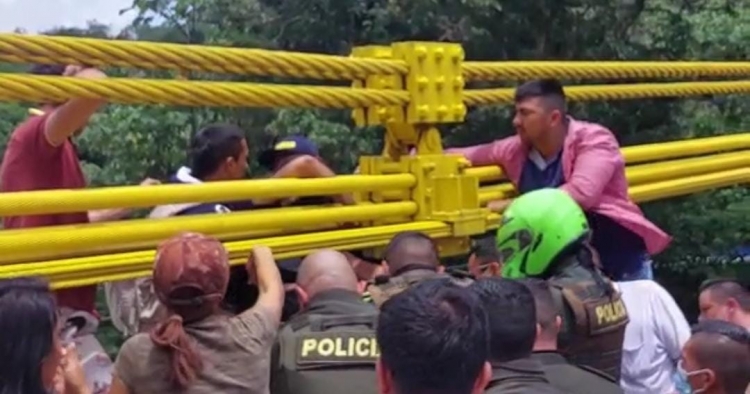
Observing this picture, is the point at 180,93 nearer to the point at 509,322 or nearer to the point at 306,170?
the point at 306,170

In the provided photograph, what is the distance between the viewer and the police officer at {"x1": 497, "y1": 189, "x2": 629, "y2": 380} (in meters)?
3.11

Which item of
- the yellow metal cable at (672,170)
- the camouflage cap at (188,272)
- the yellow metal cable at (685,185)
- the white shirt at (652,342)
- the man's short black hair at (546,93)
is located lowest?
the white shirt at (652,342)

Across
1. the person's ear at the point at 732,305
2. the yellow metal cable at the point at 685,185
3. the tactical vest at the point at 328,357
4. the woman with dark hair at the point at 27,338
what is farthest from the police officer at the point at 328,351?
the yellow metal cable at the point at 685,185

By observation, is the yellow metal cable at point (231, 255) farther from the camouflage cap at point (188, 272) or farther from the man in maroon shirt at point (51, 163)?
the man in maroon shirt at point (51, 163)

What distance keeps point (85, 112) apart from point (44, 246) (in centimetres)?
50

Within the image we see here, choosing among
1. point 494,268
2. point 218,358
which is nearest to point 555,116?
point 494,268

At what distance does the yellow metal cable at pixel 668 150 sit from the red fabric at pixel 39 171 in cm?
114

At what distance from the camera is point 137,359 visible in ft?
8.68

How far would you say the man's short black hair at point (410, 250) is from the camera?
131 inches

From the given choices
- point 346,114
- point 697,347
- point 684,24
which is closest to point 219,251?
point 697,347

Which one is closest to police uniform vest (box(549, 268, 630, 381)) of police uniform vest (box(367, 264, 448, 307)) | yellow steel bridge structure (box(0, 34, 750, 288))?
police uniform vest (box(367, 264, 448, 307))

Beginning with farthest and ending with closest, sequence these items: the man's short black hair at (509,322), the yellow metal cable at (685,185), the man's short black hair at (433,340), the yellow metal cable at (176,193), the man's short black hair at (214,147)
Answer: the yellow metal cable at (685,185) < the man's short black hair at (214,147) < the yellow metal cable at (176,193) < the man's short black hair at (509,322) < the man's short black hair at (433,340)

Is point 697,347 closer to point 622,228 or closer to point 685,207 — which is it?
point 622,228

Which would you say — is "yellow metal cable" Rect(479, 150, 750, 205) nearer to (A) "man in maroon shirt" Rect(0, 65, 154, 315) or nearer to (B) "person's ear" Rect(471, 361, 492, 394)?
(A) "man in maroon shirt" Rect(0, 65, 154, 315)
